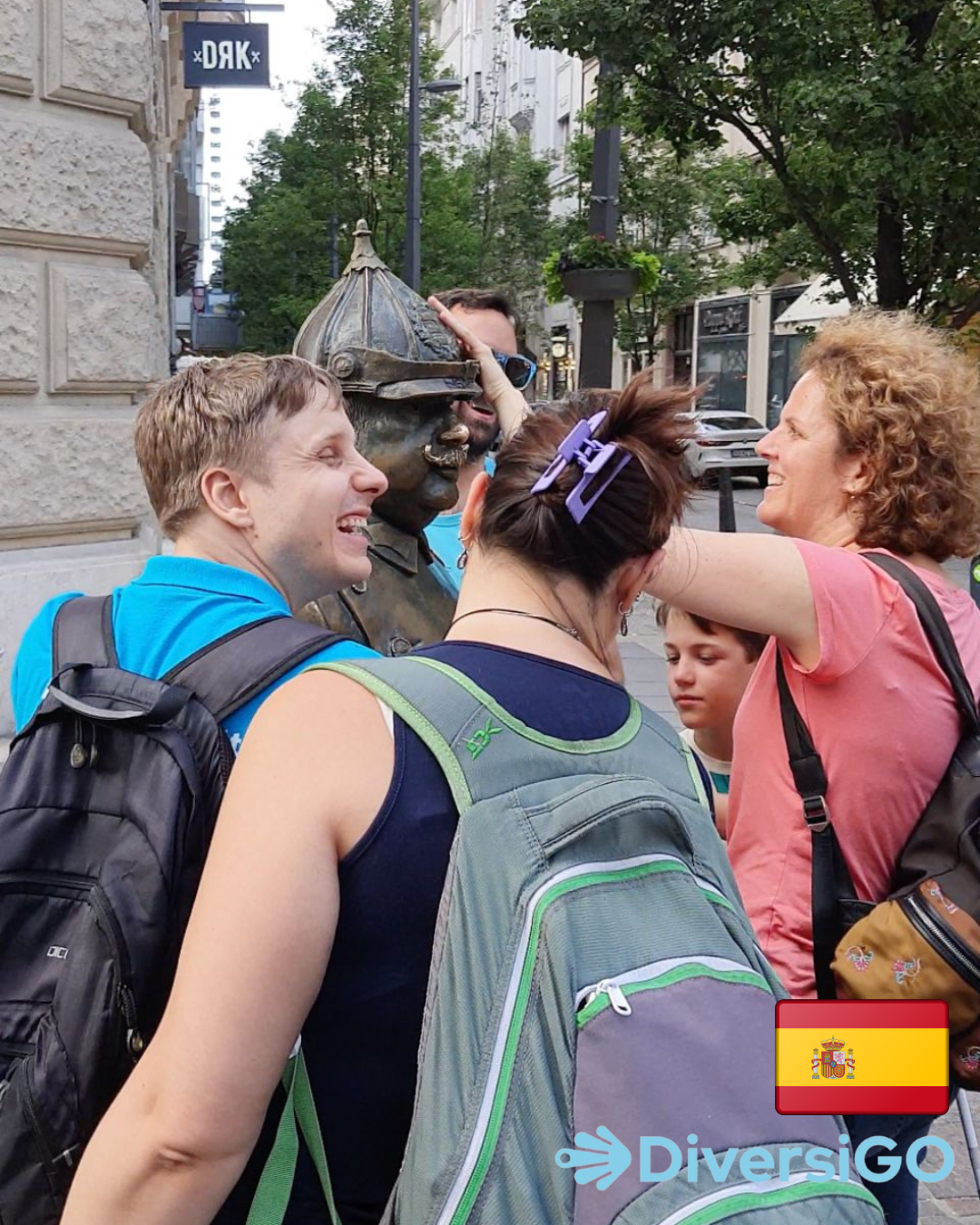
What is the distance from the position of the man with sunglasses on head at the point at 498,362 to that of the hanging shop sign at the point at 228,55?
5827 millimetres

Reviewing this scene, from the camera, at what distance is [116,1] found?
221 inches

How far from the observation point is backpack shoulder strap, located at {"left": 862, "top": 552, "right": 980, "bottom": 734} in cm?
198

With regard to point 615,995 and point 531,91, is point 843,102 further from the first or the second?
point 531,91

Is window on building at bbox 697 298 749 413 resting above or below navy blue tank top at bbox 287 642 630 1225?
above

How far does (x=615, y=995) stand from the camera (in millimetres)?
1100

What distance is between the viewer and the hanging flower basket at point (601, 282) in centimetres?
1023

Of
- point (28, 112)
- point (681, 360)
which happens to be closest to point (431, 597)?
point (28, 112)

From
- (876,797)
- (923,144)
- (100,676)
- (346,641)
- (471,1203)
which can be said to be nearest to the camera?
(471,1203)

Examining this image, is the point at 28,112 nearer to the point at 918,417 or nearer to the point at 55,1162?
the point at 918,417

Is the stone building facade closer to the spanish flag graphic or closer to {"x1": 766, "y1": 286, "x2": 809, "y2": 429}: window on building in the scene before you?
the spanish flag graphic

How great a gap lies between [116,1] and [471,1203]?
18.7ft

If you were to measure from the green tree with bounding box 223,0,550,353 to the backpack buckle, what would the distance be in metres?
22.9

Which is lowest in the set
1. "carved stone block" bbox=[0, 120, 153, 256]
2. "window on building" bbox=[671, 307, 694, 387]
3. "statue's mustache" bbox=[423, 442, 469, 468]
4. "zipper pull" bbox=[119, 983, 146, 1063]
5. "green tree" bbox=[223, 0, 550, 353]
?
"zipper pull" bbox=[119, 983, 146, 1063]

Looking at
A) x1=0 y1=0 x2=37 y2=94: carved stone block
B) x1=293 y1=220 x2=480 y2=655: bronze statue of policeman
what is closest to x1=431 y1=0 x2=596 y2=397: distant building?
x1=0 y1=0 x2=37 y2=94: carved stone block
